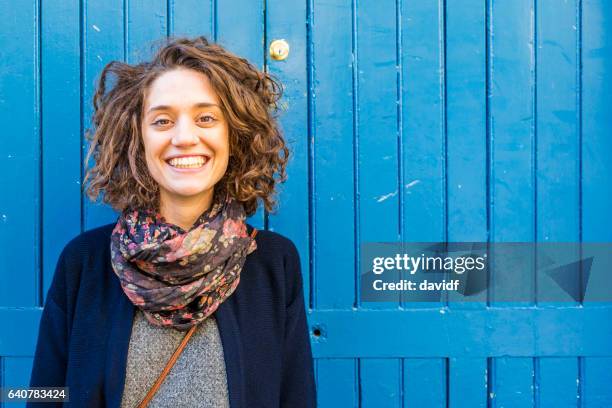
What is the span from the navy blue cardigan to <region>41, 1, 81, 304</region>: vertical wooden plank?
1.32ft

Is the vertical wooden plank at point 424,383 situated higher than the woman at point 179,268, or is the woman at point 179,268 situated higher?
the woman at point 179,268

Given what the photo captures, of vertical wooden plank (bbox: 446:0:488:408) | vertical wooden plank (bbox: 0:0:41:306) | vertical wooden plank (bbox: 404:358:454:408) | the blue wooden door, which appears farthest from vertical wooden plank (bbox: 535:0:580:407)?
vertical wooden plank (bbox: 0:0:41:306)

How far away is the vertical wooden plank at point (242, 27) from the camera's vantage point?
1671 millimetres

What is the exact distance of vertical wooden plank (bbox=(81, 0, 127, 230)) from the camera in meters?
1.67

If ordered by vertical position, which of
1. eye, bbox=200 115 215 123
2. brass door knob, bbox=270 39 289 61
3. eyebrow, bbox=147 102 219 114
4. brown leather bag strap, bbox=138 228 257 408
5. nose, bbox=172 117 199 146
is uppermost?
brass door knob, bbox=270 39 289 61

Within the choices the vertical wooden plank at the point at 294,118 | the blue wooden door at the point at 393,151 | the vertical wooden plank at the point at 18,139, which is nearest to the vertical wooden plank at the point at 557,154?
the blue wooden door at the point at 393,151

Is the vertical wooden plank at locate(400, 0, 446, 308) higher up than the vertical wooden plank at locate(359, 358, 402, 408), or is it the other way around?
the vertical wooden plank at locate(400, 0, 446, 308)

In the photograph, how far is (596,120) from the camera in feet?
5.54

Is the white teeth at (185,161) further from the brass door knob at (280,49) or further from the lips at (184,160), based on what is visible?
the brass door knob at (280,49)

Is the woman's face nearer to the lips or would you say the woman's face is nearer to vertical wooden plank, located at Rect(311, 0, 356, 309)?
the lips

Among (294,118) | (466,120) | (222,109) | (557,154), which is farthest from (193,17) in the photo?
(557,154)

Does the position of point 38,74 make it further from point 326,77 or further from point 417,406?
point 417,406

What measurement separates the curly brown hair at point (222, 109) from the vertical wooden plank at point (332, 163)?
34 cm

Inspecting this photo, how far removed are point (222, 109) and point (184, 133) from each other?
0.38 feet
